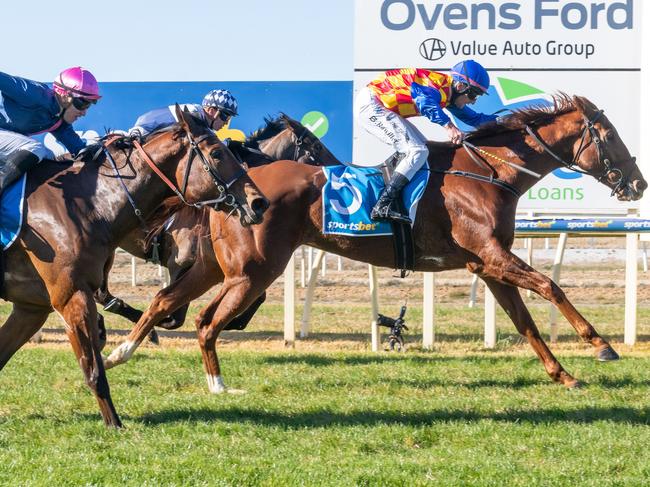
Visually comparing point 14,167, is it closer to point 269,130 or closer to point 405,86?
point 405,86

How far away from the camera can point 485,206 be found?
766 centimetres

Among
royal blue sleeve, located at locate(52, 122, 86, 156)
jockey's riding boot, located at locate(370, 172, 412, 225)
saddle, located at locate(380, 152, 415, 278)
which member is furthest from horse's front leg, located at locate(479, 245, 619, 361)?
royal blue sleeve, located at locate(52, 122, 86, 156)

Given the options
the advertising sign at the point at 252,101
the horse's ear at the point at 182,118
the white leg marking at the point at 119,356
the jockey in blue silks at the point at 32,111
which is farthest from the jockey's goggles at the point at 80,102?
the advertising sign at the point at 252,101

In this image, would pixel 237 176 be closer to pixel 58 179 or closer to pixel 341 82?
pixel 58 179

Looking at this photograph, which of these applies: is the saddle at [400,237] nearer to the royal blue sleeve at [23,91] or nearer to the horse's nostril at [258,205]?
the horse's nostril at [258,205]

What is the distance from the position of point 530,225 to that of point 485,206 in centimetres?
223

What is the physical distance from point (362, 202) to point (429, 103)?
0.87 m

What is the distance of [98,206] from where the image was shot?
6074 millimetres

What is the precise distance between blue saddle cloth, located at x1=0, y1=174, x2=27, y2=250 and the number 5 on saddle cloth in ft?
7.77

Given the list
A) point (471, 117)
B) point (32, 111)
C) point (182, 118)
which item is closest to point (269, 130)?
point (471, 117)

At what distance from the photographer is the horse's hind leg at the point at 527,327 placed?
24.6 feet

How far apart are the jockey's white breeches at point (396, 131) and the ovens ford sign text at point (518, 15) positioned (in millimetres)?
2625

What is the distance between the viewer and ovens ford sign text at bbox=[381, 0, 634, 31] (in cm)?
1085

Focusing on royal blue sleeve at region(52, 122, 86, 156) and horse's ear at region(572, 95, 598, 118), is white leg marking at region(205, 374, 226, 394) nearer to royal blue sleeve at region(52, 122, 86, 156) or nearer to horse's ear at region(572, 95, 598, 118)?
royal blue sleeve at region(52, 122, 86, 156)
